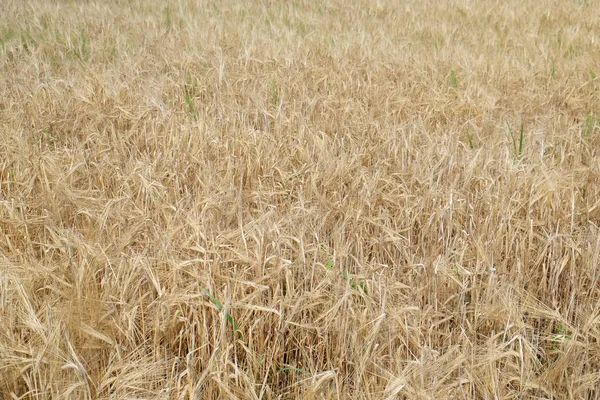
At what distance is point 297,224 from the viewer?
5.47 ft

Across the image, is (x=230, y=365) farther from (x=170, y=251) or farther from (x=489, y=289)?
(x=489, y=289)

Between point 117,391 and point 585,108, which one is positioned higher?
point 117,391

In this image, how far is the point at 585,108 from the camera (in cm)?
298

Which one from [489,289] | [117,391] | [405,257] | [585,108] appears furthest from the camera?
[585,108]

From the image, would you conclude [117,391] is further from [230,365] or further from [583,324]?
[583,324]

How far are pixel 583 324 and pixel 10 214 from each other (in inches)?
62.3

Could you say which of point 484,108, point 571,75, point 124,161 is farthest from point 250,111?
point 571,75

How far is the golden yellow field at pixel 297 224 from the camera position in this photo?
1189 mm

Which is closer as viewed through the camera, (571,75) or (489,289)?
(489,289)

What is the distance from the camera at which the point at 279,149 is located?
2.29 meters

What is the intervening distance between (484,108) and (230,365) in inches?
83.1

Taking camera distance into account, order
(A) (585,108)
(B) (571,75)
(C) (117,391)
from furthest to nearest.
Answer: (B) (571,75), (A) (585,108), (C) (117,391)

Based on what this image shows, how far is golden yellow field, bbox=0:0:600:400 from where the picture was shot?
1189 millimetres

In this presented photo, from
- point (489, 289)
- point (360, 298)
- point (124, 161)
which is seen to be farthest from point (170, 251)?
point (124, 161)
